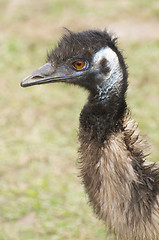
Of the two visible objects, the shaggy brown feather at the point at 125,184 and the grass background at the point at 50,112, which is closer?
the shaggy brown feather at the point at 125,184

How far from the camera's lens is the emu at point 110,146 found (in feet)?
9.25

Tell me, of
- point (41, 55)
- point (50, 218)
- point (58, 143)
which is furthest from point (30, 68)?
point (50, 218)

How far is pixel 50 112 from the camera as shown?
5.95 meters

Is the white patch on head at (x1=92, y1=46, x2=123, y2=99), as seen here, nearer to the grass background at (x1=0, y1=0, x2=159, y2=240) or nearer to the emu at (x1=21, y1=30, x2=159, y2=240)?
the emu at (x1=21, y1=30, x2=159, y2=240)

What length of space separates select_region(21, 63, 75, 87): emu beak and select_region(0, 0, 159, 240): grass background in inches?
31.4

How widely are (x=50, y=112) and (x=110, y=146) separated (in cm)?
318

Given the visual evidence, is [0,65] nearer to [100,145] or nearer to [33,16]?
[33,16]

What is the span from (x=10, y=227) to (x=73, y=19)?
494cm

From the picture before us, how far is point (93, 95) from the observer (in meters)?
2.94

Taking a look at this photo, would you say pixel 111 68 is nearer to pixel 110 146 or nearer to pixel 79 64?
pixel 79 64

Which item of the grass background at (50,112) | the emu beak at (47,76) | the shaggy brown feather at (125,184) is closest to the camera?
the shaggy brown feather at (125,184)

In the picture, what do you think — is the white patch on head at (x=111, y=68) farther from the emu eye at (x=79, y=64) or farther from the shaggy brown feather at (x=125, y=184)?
the shaggy brown feather at (x=125, y=184)

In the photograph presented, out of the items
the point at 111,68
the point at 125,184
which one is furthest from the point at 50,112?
the point at 125,184

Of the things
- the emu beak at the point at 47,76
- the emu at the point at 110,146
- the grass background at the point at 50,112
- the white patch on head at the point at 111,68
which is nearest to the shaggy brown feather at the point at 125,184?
the emu at the point at 110,146
